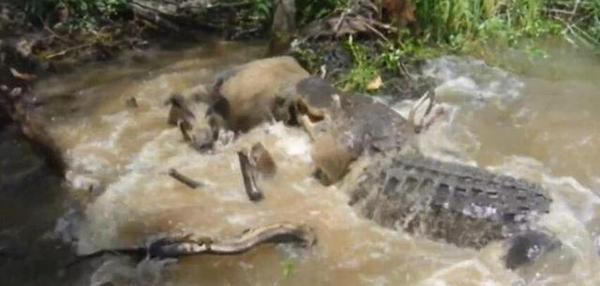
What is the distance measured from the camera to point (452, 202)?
4852 mm

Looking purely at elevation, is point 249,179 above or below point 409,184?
below

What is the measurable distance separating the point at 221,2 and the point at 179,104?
2.22m

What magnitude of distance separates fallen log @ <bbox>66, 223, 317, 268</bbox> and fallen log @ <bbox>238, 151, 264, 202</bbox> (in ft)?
1.42

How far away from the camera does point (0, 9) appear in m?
8.01

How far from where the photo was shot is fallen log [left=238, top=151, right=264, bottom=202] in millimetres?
5336

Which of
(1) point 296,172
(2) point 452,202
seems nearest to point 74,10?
(1) point 296,172

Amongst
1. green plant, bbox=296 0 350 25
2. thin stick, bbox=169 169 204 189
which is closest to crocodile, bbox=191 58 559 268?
thin stick, bbox=169 169 204 189

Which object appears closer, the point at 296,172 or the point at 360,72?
the point at 296,172

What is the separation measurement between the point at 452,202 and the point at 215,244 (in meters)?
1.24

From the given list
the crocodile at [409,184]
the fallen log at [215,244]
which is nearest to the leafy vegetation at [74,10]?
the crocodile at [409,184]

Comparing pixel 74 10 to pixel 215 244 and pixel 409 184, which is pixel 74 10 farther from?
pixel 409 184

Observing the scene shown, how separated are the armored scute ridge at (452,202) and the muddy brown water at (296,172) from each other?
8cm

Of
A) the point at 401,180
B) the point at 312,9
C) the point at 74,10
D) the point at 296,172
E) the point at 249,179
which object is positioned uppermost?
the point at 401,180

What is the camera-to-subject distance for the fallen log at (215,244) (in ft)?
15.7
